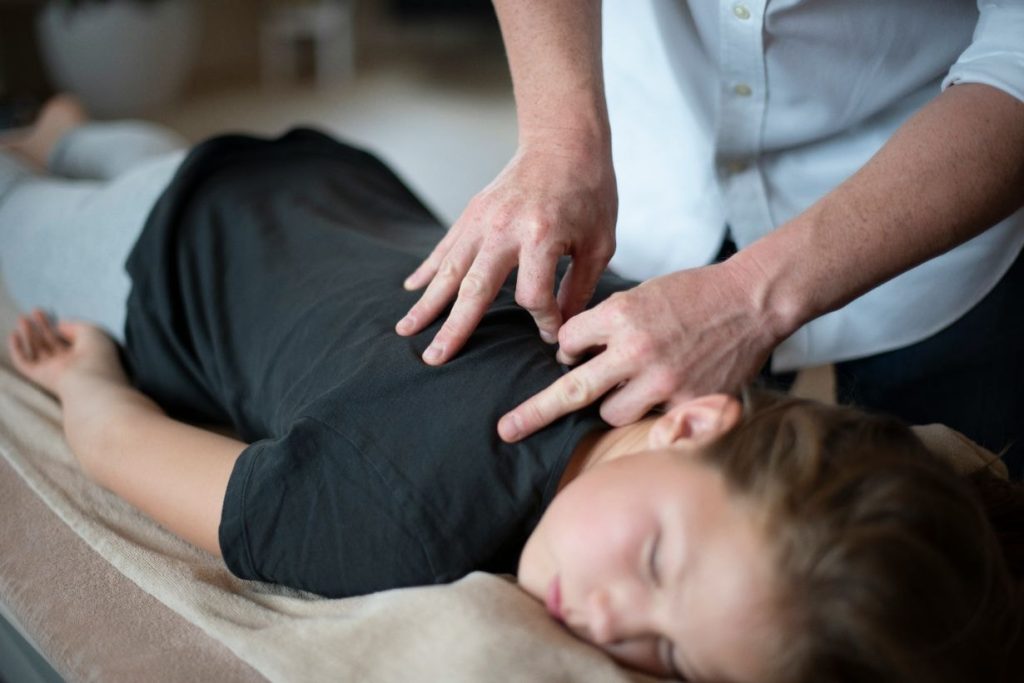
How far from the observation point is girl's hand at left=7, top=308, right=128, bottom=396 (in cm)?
161

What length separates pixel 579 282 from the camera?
48.3 inches

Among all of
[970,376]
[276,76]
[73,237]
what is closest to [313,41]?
[276,76]

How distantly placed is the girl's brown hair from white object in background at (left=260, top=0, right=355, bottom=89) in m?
5.08

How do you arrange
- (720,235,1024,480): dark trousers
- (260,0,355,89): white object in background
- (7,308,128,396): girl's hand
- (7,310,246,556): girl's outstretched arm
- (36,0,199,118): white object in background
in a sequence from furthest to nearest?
(260,0,355,89): white object in background
(36,0,199,118): white object in background
(7,308,128,396): girl's hand
(720,235,1024,480): dark trousers
(7,310,246,556): girl's outstretched arm

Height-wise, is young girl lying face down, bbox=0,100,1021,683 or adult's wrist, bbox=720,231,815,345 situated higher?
adult's wrist, bbox=720,231,815,345

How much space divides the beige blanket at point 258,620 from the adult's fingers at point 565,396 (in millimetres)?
160

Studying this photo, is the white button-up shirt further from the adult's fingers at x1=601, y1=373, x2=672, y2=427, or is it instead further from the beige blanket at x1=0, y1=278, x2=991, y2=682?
the adult's fingers at x1=601, y1=373, x2=672, y2=427

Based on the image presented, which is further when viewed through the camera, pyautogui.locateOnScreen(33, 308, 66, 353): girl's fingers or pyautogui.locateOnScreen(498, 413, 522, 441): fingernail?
pyautogui.locateOnScreen(33, 308, 66, 353): girl's fingers

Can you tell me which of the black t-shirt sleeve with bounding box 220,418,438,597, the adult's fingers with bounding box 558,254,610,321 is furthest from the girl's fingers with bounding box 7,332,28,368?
the adult's fingers with bounding box 558,254,610,321

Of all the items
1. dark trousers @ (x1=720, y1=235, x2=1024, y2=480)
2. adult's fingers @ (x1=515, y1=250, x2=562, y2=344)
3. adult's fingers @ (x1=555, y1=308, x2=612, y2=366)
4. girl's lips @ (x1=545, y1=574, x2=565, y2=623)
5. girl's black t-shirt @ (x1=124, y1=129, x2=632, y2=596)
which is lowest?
dark trousers @ (x1=720, y1=235, x2=1024, y2=480)

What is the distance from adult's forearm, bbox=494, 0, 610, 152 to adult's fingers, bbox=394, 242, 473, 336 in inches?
7.5

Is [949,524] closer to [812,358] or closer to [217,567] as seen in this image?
[812,358]

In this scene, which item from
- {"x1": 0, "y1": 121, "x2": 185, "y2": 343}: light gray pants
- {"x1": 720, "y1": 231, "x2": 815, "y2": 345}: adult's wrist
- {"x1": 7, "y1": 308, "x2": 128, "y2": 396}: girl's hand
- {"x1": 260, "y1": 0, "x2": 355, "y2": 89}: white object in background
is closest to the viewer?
{"x1": 720, "y1": 231, "x2": 815, "y2": 345}: adult's wrist

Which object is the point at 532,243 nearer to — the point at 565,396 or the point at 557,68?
the point at 565,396
